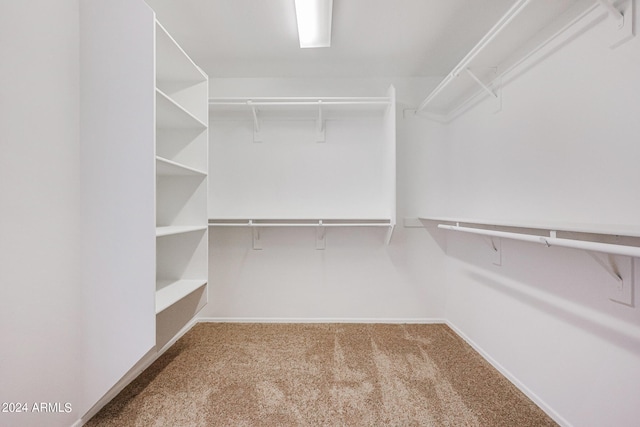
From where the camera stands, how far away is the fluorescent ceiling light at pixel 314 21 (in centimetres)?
157

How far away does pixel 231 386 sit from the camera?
163cm

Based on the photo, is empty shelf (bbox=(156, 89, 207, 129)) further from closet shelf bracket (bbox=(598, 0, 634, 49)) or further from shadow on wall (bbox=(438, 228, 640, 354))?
shadow on wall (bbox=(438, 228, 640, 354))

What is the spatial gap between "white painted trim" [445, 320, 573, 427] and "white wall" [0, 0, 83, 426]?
2.36m

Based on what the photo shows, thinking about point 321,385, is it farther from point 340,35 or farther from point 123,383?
point 340,35

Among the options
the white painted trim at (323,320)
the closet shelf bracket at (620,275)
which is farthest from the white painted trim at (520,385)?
the closet shelf bracket at (620,275)

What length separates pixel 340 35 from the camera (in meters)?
1.97

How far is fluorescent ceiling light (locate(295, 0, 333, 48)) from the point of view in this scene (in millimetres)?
1566

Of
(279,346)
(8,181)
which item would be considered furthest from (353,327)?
(8,181)

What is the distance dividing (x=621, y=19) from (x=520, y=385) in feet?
6.13

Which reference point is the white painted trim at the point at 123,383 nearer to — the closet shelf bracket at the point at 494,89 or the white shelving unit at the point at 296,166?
the white shelving unit at the point at 296,166

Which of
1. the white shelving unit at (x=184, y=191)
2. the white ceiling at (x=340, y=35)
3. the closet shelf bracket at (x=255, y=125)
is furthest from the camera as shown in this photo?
the closet shelf bracket at (x=255, y=125)

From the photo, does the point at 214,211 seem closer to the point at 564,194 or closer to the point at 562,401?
the point at 564,194

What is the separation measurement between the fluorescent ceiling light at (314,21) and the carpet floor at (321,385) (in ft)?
7.38

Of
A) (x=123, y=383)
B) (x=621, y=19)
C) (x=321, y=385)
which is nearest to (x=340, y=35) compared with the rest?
(x=621, y=19)
